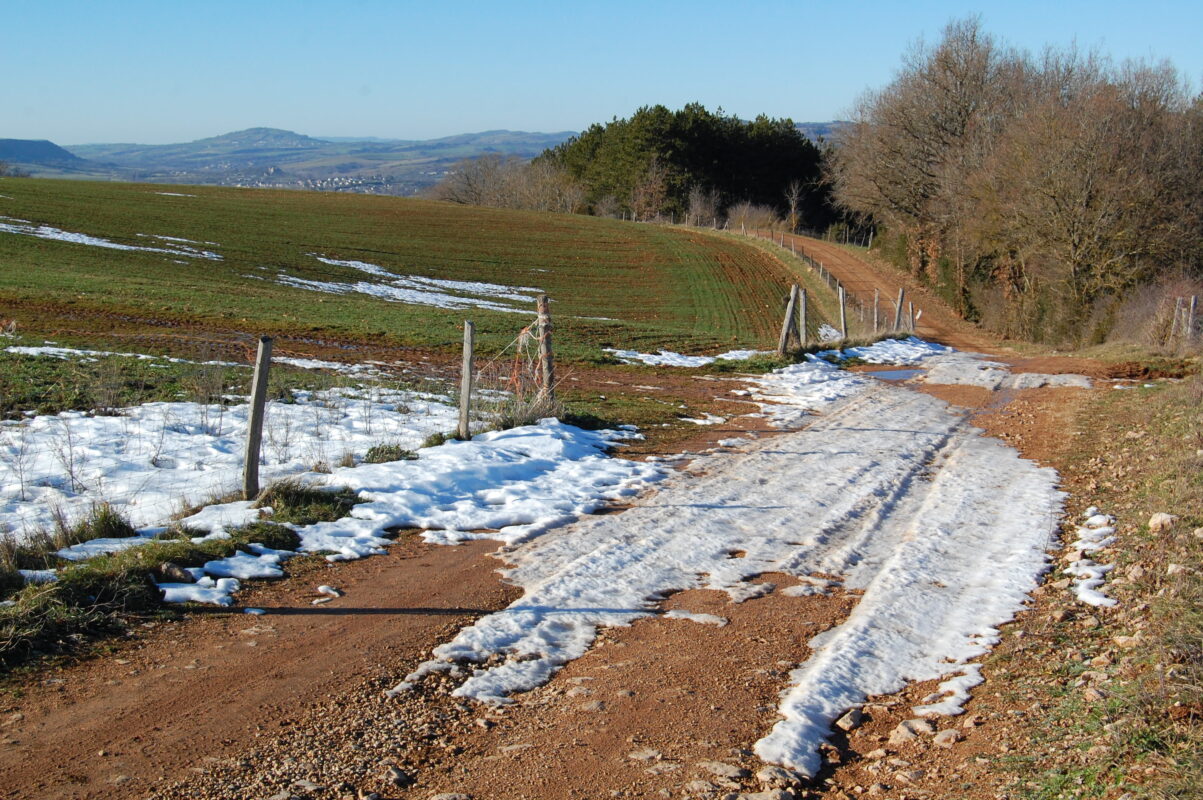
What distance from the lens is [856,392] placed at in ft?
58.0

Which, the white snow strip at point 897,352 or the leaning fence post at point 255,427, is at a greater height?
the leaning fence post at point 255,427

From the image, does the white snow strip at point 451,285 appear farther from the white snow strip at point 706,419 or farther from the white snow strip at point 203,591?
the white snow strip at point 203,591

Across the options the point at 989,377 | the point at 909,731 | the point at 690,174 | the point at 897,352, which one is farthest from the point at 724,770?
the point at 690,174

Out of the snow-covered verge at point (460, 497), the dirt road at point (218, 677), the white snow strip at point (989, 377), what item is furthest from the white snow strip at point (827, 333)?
the dirt road at point (218, 677)

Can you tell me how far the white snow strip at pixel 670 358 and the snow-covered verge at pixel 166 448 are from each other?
28.9 feet

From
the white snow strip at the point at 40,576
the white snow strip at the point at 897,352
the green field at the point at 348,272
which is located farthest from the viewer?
the white snow strip at the point at 897,352

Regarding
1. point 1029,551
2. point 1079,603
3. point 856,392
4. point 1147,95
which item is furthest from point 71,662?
point 1147,95

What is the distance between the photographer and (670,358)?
23.0m

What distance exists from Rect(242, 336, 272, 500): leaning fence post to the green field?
10.3 meters

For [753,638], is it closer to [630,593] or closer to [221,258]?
[630,593]

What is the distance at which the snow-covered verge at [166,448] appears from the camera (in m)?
8.70

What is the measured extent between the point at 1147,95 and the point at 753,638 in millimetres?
38582

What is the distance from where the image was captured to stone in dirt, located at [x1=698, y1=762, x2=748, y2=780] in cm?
443

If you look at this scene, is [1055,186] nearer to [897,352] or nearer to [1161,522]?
[897,352]
